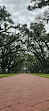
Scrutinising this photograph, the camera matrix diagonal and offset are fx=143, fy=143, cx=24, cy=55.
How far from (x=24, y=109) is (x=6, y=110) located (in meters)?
0.37

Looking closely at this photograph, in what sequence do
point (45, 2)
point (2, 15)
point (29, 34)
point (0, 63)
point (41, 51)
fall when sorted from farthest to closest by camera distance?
point (0, 63)
point (41, 51)
point (29, 34)
point (2, 15)
point (45, 2)

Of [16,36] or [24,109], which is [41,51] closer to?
[16,36]

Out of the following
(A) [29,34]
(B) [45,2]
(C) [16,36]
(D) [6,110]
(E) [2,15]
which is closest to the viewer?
(D) [6,110]

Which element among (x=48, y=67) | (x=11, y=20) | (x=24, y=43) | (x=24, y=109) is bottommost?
(x=48, y=67)

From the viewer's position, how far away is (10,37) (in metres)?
32.2

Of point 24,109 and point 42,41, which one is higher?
point 42,41

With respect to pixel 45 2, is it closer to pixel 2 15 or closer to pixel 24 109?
pixel 24 109

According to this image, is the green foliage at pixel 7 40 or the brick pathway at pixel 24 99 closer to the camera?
the brick pathway at pixel 24 99

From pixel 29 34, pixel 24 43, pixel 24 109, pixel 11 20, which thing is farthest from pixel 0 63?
pixel 24 109

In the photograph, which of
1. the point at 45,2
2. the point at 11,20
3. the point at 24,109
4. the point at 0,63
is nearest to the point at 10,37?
the point at 11,20

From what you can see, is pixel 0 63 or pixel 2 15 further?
pixel 0 63

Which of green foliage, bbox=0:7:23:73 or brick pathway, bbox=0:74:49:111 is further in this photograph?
green foliage, bbox=0:7:23:73

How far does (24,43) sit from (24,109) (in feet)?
109

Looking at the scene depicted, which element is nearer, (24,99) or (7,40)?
(24,99)
